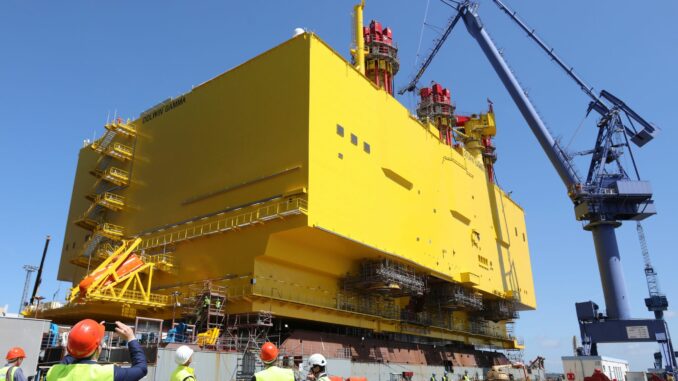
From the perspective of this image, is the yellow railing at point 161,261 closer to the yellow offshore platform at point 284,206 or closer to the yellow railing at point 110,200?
the yellow offshore platform at point 284,206

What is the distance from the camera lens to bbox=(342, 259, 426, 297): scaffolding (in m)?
27.2

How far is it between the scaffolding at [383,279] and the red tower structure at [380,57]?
1308 cm

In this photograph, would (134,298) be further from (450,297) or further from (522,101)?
(522,101)

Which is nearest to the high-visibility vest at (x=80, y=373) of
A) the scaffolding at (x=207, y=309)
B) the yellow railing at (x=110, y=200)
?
the scaffolding at (x=207, y=309)

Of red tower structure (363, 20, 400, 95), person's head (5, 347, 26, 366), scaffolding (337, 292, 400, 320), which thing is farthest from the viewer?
red tower structure (363, 20, 400, 95)

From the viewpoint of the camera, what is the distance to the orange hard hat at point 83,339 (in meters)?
3.52

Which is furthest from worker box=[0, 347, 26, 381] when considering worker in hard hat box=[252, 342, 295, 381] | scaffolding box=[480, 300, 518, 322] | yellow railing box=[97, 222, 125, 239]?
scaffolding box=[480, 300, 518, 322]

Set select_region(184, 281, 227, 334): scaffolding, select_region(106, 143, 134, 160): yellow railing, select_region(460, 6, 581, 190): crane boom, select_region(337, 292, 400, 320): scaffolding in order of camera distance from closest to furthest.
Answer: select_region(184, 281, 227, 334): scaffolding
select_region(337, 292, 400, 320): scaffolding
select_region(106, 143, 134, 160): yellow railing
select_region(460, 6, 581, 190): crane boom

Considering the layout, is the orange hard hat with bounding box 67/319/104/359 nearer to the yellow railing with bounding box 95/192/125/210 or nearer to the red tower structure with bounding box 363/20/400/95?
the yellow railing with bounding box 95/192/125/210

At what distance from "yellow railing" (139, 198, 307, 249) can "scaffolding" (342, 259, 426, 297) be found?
649 centimetres

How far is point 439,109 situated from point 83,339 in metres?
43.7

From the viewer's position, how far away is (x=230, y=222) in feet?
84.0

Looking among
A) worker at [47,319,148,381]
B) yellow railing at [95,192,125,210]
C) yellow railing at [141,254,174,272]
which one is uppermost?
yellow railing at [95,192,125,210]

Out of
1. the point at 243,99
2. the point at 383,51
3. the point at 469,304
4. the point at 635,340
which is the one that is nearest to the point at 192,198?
the point at 243,99
